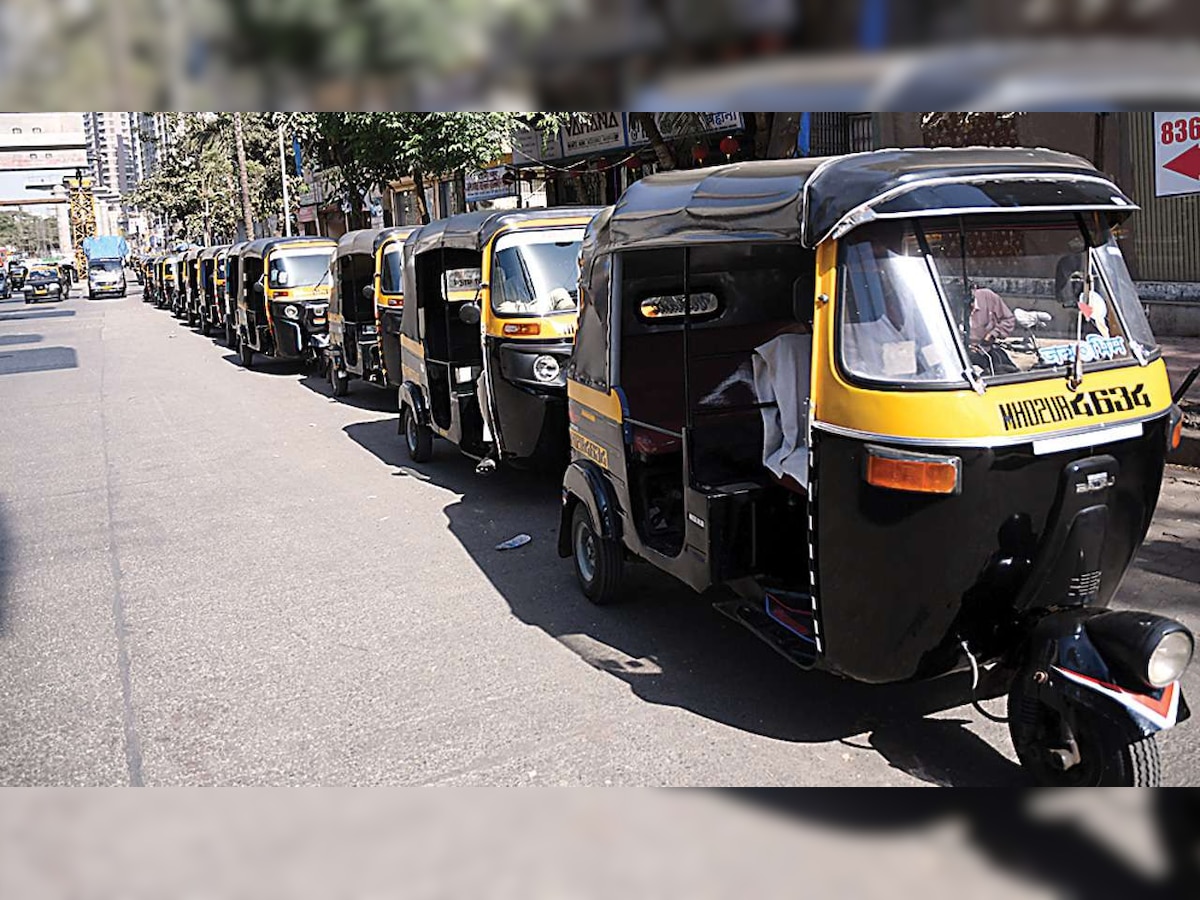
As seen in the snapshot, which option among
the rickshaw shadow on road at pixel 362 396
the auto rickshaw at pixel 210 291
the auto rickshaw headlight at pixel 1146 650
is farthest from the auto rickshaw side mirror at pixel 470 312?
the auto rickshaw at pixel 210 291

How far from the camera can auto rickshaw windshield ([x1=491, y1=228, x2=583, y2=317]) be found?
9.41 metres

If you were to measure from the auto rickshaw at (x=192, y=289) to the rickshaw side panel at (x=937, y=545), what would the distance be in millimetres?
30085

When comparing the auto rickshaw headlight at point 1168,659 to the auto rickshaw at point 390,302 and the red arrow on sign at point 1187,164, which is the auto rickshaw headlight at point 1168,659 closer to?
the auto rickshaw at point 390,302

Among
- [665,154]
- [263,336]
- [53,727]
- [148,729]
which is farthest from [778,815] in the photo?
[263,336]

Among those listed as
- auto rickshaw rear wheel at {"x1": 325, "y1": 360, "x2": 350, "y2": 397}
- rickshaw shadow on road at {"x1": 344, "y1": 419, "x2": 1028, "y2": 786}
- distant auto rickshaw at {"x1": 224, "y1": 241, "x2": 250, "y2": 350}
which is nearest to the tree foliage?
distant auto rickshaw at {"x1": 224, "y1": 241, "x2": 250, "y2": 350}

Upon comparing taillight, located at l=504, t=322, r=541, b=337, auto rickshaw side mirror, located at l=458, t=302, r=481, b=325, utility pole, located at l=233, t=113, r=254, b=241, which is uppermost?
utility pole, located at l=233, t=113, r=254, b=241

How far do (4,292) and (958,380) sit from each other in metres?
64.3

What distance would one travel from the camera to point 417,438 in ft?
37.1

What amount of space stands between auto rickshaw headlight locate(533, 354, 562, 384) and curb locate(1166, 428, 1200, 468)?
15.7ft

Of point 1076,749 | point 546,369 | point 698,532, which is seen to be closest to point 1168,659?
point 1076,749

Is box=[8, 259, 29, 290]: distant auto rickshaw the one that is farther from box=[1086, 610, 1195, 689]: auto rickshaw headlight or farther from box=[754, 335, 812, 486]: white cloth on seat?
box=[1086, 610, 1195, 689]: auto rickshaw headlight

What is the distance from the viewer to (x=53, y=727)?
5555mm

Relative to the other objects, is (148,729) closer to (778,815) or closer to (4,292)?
(778,815)

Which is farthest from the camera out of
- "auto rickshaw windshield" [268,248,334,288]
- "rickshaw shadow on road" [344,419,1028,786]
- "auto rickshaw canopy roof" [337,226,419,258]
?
"auto rickshaw windshield" [268,248,334,288]
